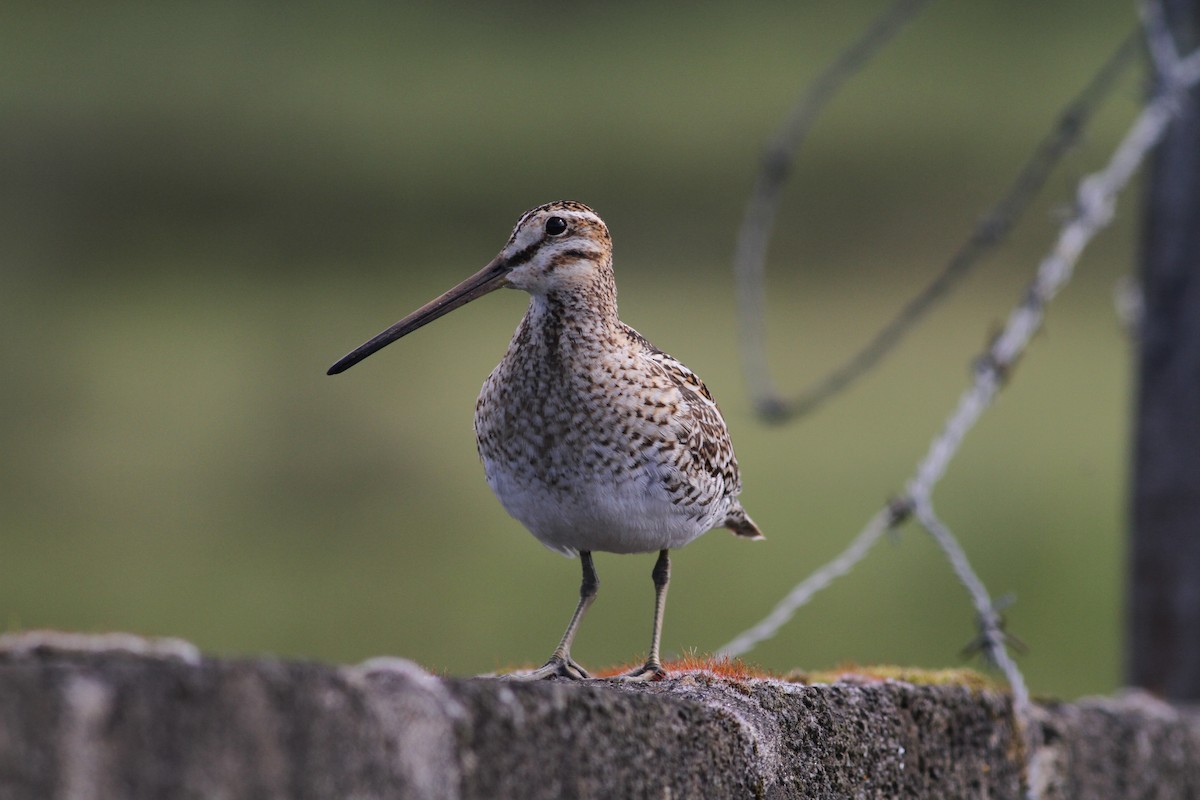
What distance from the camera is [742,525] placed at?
322 cm

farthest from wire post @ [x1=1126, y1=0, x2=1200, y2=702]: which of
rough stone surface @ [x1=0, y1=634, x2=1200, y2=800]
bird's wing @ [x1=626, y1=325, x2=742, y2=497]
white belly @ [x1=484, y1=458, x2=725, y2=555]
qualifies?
white belly @ [x1=484, y1=458, x2=725, y2=555]

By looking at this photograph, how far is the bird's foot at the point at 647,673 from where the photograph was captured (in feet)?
7.06

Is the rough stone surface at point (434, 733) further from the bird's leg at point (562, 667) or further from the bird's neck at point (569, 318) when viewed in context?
the bird's neck at point (569, 318)

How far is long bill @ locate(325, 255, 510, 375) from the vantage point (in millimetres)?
2094

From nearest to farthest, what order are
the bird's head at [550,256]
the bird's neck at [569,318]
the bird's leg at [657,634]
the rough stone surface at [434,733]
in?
1. the rough stone surface at [434,733]
2. the bird's leg at [657,634]
3. the bird's head at [550,256]
4. the bird's neck at [569,318]

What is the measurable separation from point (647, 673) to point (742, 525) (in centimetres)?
105

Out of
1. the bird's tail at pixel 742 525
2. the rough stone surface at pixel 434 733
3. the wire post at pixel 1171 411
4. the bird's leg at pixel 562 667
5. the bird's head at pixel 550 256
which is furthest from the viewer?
the wire post at pixel 1171 411

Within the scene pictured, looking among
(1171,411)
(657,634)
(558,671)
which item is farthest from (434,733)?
(1171,411)

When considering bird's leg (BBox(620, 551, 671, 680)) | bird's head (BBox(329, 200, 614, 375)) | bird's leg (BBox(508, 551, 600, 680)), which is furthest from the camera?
bird's head (BBox(329, 200, 614, 375))

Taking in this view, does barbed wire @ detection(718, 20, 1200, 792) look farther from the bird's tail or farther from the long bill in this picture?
the long bill

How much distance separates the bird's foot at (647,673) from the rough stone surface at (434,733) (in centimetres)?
12

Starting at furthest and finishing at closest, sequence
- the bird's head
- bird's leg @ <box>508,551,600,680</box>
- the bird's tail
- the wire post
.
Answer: the wire post, the bird's tail, the bird's head, bird's leg @ <box>508,551,600,680</box>

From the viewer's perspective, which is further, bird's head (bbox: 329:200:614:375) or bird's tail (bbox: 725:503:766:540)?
bird's tail (bbox: 725:503:766:540)

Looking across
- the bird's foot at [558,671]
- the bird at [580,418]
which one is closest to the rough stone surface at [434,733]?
the bird's foot at [558,671]
